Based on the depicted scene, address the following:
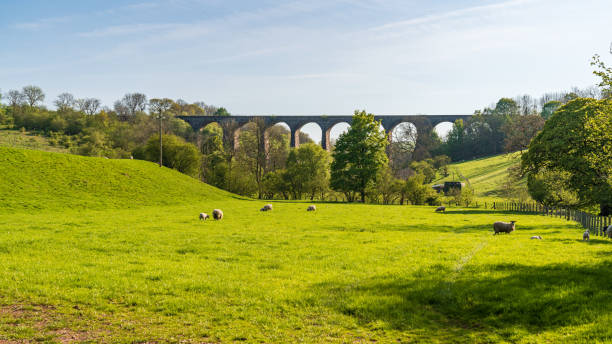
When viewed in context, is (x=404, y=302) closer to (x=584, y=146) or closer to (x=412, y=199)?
(x=584, y=146)

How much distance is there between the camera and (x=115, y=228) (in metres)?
24.7

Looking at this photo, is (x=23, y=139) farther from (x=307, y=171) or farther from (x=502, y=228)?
(x=502, y=228)

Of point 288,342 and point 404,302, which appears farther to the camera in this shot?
point 404,302

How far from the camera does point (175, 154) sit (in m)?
75.6

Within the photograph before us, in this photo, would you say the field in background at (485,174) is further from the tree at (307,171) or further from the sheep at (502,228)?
the sheep at (502,228)

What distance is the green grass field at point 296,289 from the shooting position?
8.45 metres

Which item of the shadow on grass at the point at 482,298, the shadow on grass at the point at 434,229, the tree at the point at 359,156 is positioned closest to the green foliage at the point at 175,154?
the tree at the point at 359,156

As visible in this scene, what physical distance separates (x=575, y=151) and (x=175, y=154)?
64767 millimetres

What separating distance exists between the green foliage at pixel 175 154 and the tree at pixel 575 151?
58.5 metres

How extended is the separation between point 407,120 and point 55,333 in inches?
5540

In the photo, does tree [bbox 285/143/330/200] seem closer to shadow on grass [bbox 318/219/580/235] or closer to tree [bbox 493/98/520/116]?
shadow on grass [bbox 318/219/580/235]

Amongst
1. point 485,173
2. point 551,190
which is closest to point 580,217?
point 551,190

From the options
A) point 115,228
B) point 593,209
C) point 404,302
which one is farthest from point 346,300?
point 593,209

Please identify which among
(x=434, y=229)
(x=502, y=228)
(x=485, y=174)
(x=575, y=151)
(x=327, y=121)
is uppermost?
(x=327, y=121)
